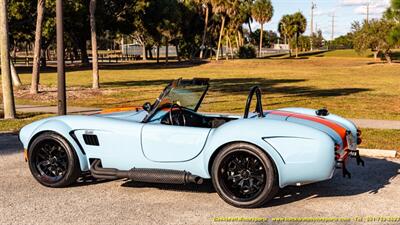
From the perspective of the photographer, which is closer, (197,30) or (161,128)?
(161,128)

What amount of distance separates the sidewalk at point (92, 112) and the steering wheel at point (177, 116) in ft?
21.0

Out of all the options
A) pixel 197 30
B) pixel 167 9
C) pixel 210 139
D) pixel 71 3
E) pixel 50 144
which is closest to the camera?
pixel 210 139

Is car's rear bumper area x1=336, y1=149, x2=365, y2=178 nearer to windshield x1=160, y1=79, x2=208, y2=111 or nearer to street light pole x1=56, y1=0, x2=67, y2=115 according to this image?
windshield x1=160, y1=79, x2=208, y2=111

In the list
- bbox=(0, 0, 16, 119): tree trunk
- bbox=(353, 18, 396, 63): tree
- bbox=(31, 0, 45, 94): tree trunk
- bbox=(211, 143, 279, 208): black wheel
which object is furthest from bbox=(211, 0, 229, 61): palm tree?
bbox=(211, 143, 279, 208): black wheel

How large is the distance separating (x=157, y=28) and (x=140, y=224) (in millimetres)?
55098

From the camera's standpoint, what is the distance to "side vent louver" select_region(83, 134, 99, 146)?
5625 millimetres

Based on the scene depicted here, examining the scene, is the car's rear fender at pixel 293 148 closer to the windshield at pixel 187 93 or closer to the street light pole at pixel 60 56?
the windshield at pixel 187 93

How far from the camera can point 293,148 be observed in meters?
4.87

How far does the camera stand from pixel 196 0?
65812mm

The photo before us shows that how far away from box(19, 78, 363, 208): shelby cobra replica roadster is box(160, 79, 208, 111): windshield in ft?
0.04

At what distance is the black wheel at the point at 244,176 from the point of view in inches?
195

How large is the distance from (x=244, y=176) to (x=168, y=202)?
34.3 inches

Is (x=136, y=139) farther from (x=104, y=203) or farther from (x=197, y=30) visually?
(x=197, y=30)

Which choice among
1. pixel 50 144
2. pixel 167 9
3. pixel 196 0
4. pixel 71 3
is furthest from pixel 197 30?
pixel 50 144
